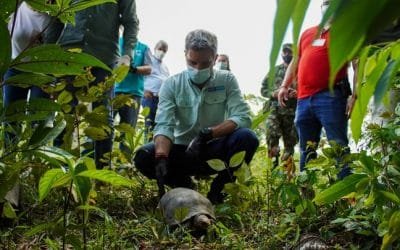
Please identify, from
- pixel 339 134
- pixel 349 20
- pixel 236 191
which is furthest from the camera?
pixel 339 134

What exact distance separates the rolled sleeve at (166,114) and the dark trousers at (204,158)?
0.11m

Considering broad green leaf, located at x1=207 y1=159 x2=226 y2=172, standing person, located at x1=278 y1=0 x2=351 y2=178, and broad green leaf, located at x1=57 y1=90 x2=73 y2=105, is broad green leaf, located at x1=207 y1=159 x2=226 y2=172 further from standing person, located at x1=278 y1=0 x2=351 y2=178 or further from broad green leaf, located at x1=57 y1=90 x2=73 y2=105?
broad green leaf, located at x1=57 y1=90 x2=73 y2=105

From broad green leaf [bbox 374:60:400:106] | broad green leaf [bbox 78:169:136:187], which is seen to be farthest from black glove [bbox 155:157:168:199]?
broad green leaf [bbox 374:60:400:106]

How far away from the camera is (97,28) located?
3.11 m

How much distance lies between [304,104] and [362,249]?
1.39 metres

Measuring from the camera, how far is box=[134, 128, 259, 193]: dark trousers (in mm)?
2910

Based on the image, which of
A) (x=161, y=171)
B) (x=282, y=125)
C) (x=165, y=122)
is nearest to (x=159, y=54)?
(x=282, y=125)

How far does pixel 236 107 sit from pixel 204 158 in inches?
16.5

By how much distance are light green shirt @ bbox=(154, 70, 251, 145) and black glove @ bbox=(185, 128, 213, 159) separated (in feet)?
0.70

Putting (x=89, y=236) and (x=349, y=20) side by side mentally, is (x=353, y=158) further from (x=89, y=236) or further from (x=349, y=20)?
(x=349, y=20)

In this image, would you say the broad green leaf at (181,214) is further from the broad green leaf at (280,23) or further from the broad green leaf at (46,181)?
the broad green leaf at (280,23)

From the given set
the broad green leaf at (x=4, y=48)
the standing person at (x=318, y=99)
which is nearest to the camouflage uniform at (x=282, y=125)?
the standing person at (x=318, y=99)

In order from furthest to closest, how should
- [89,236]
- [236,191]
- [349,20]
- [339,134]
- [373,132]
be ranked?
[339,134], [236,191], [89,236], [373,132], [349,20]

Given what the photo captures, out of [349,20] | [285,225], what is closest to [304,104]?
[285,225]
